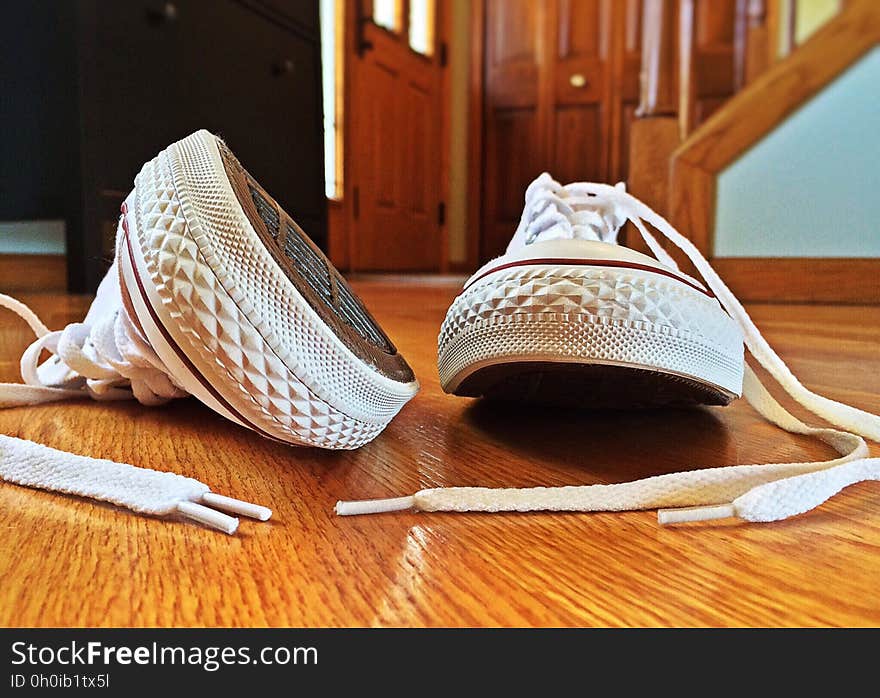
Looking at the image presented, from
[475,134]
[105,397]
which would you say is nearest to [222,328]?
[105,397]

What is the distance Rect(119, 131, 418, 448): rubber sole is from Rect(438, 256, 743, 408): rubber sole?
10 cm

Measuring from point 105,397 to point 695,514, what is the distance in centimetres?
40

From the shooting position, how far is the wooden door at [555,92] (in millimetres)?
3596

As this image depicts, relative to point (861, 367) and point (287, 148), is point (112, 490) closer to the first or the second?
point (861, 367)

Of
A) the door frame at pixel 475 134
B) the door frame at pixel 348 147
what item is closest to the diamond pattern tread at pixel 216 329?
the door frame at pixel 348 147

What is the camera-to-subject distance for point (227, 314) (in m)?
0.32

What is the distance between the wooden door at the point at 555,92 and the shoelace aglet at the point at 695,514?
11.7 feet

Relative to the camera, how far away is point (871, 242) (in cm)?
172

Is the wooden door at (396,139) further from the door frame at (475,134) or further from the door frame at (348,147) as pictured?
the door frame at (475,134)

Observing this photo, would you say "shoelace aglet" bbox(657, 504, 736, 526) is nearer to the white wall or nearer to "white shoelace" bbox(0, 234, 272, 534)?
"white shoelace" bbox(0, 234, 272, 534)

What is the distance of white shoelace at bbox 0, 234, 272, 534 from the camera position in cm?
31

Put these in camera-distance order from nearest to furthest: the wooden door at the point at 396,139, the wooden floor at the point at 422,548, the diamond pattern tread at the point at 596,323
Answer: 1. the wooden floor at the point at 422,548
2. the diamond pattern tread at the point at 596,323
3. the wooden door at the point at 396,139

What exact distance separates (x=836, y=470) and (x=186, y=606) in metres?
0.26
